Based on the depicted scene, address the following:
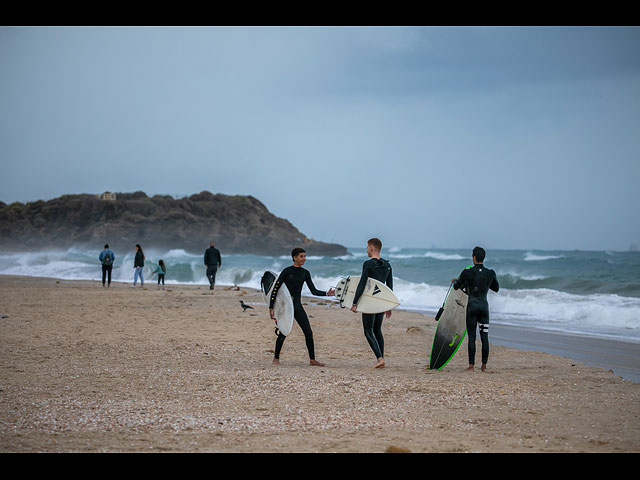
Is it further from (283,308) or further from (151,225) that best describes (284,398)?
(151,225)

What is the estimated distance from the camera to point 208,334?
37.4 feet

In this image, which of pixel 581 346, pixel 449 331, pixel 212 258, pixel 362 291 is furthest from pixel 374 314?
pixel 212 258

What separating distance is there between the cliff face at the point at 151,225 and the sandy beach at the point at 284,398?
79.1m

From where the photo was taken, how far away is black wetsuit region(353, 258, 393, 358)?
26.7 ft

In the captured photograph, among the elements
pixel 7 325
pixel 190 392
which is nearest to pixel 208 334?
pixel 7 325

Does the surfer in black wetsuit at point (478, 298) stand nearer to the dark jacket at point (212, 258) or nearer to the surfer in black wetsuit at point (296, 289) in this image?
the surfer in black wetsuit at point (296, 289)

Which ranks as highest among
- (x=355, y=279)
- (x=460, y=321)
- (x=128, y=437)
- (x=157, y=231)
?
(x=157, y=231)

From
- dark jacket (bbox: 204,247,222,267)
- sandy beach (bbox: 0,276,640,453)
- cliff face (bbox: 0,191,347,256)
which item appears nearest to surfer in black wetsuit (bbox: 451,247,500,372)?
sandy beach (bbox: 0,276,640,453)

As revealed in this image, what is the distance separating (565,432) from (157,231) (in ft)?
323

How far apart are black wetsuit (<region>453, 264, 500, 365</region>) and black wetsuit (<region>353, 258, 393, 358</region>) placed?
1.08 meters

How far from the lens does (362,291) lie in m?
8.14

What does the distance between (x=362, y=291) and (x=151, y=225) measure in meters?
96.3
